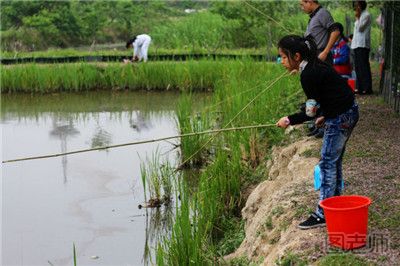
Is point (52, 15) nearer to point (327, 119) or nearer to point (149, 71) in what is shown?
point (149, 71)

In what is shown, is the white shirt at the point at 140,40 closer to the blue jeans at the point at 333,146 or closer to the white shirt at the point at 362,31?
the white shirt at the point at 362,31

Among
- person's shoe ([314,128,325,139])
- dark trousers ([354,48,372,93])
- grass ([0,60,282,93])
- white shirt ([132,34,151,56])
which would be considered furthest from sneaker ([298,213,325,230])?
white shirt ([132,34,151,56])

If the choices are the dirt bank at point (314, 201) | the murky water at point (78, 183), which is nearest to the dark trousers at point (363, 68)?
the dirt bank at point (314, 201)

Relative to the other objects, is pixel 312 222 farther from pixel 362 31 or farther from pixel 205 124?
pixel 362 31

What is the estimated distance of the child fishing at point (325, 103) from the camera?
4.07 metres

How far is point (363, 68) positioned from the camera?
888 cm

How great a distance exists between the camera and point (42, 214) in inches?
272

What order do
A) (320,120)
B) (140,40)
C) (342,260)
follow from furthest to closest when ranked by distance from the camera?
(140,40)
(320,120)
(342,260)

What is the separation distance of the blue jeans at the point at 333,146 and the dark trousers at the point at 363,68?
16.1ft

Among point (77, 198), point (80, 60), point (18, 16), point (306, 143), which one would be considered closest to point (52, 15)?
point (18, 16)

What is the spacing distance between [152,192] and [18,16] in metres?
18.5

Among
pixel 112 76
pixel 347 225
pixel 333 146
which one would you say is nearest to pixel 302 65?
pixel 333 146

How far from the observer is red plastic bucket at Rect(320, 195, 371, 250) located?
3.61m

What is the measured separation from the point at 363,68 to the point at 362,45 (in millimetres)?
285
